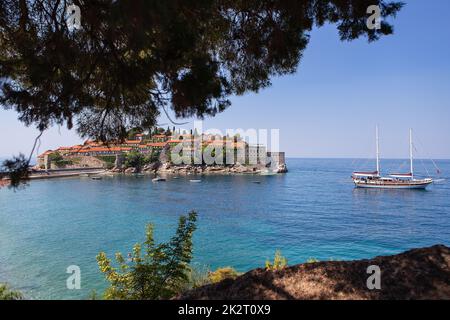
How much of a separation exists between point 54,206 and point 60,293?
3374 centimetres

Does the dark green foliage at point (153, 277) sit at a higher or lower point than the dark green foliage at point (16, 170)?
lower

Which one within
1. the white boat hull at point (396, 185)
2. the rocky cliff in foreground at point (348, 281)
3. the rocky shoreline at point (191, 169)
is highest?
the rocky cliff in foreground at point (348, 281)

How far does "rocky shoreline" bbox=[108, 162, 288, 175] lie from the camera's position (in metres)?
101

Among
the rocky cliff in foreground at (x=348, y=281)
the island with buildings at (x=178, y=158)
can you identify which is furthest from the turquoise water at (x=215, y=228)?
the island with buildings at (x=178, y=158)

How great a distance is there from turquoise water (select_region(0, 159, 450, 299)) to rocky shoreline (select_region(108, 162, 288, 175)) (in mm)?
48487

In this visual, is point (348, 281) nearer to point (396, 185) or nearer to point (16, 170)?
point (16, 170)

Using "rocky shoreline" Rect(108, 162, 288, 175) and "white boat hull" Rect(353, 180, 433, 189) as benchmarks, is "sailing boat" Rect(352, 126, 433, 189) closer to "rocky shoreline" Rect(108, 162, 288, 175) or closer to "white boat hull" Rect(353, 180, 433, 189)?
"white boat hull" Rect(353, 180, 433, 189)

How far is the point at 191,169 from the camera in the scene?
10275 centimetres

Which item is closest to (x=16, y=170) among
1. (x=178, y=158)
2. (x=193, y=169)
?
(x=193, y=169)

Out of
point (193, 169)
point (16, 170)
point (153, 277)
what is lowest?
point (193, 169)

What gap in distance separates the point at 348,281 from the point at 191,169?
329ft

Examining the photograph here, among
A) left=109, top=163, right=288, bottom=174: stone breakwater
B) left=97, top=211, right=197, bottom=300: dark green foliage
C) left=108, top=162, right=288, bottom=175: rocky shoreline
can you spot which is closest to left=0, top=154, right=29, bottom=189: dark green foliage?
left=97, top=211, right=197, bottom=300: dark green foliage

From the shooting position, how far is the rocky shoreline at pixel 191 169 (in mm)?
101000

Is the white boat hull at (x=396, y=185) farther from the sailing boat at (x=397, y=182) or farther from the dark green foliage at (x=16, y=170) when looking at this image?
the dark green foliage at (x=16, y=170)
